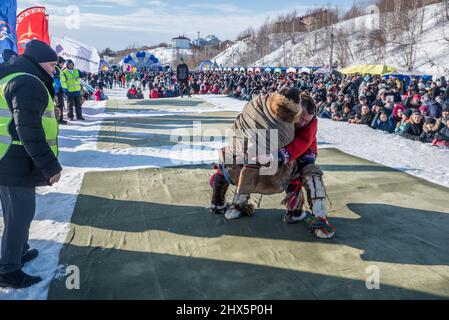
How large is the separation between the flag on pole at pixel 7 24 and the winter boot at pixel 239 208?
4.96m

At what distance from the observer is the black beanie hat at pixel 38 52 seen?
2.34 metres

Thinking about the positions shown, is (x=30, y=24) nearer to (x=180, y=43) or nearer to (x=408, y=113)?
(x=408, y=113)

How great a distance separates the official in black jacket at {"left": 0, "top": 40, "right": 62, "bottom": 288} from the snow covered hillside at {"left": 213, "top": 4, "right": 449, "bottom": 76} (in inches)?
1405

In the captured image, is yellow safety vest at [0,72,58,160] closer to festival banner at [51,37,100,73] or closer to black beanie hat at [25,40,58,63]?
black beanie hat at [25,40,58,63]

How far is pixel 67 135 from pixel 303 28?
7434 cm

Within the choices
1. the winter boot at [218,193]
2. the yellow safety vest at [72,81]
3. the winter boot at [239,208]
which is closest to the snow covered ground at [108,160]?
the yellow safety vest at [72,81]

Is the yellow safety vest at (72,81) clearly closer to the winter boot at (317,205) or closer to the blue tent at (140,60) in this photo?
the winter boot at (317,205)

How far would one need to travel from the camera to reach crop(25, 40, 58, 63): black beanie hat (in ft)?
7.69

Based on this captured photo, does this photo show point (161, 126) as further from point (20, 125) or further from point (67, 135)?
point (20, 125)

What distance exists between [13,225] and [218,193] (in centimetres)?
177

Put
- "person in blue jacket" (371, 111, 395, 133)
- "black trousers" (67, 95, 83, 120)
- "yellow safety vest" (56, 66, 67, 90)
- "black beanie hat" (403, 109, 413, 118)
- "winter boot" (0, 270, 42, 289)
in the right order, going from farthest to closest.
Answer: "black trousers" (67, 95, 83, 120) < "yellow safety vest" (56, 66, 67, 90) < "person in blue jacket" (371, 111, 395, 133) < "black beanie hat" (403, 109, 413, 118) < "winter boot" (0, 270, 42, 289)

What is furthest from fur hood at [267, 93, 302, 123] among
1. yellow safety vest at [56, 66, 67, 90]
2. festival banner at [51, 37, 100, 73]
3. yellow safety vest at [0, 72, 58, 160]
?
festival banner at [51, 37, 100, 73]

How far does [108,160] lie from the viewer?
5648mm
